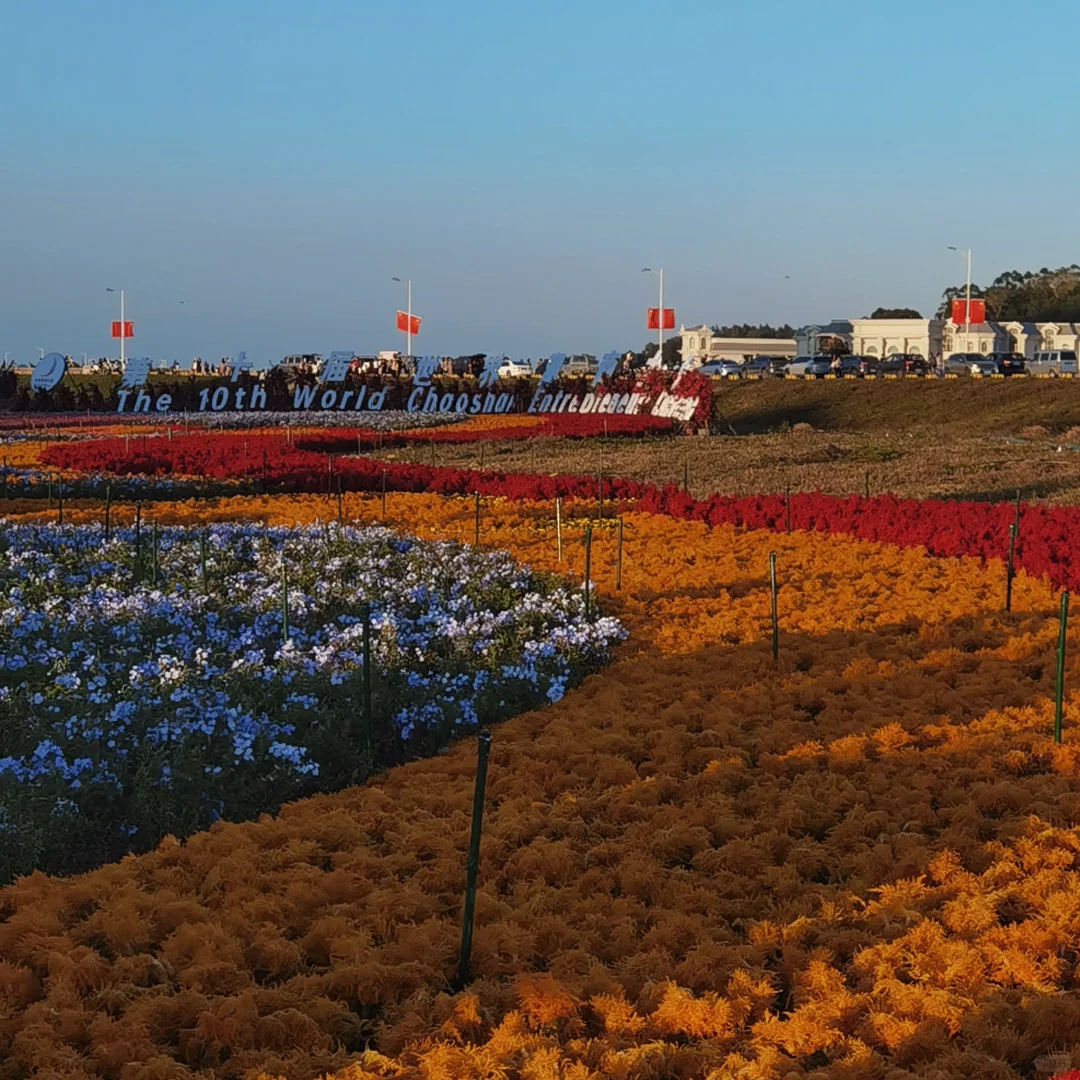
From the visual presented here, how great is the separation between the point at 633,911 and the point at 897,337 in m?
99.3

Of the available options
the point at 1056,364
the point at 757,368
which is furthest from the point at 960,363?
the point at 757,368

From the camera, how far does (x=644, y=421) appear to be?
4000 cm

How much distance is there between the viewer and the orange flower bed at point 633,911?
4449mm

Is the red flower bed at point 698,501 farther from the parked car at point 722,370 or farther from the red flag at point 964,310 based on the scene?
the red flag at point 964,310

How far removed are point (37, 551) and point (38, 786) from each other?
7670 millimetres

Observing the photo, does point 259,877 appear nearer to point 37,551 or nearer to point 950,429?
point 37,551

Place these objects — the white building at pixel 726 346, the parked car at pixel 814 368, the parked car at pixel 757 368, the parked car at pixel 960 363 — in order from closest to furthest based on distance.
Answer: the parked car at pixel 960 363
the parked car at pixel 814 368
the parked car at pixel 757 368
the white building at pixel 726 346

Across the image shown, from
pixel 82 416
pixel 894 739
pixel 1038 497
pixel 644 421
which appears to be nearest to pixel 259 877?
pixel 894 739

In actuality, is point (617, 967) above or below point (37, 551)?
below

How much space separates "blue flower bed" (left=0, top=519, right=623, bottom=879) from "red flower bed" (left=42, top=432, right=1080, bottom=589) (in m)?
4.22

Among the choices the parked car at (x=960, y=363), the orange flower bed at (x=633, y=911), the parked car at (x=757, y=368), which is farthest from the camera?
the parked car at (x=757, y=368)

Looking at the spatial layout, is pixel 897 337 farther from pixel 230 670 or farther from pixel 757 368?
pixel 230 670

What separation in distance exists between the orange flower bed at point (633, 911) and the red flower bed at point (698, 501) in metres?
4.81

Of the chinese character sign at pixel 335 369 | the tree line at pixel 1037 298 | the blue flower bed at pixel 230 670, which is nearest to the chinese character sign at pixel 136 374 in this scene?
the chinese character sign at pixel 335 369
